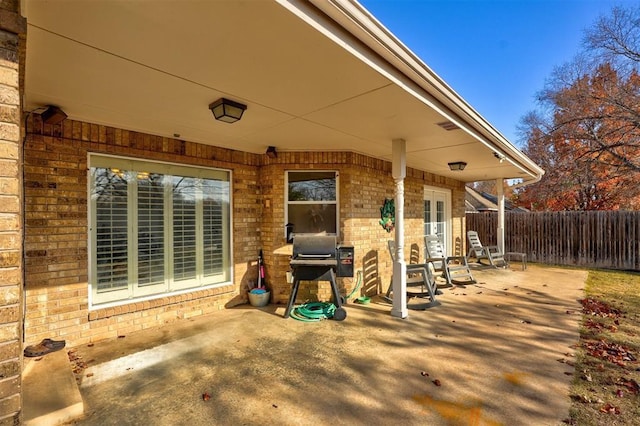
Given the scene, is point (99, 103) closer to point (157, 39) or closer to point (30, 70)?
point (30, 70)

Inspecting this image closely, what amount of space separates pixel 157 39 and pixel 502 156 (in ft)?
17.2

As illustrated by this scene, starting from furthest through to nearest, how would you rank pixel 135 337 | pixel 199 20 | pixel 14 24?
pixel 135 337 → pixel 199 20 → pixel 14 24

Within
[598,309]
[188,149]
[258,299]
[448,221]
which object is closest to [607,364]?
[598,309]

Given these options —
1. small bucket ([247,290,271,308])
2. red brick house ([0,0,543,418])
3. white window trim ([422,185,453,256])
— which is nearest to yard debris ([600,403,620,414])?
red brick house ([0,0,543,418])

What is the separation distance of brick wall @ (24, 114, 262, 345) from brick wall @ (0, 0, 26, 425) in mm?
2617

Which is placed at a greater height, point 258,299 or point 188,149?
point 188,149

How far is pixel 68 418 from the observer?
226cm

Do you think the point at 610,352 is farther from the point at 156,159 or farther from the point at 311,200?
the point at 156,159

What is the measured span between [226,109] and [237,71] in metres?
0.71

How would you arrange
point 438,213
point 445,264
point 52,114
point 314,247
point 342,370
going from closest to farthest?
point 342,370, point 52,114, point 314,247, point 445,264, point 438,213

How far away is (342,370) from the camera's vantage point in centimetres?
300

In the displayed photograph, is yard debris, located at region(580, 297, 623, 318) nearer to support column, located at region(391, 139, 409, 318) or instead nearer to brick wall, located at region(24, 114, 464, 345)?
support column, located at region(391, 139, 409, 318)

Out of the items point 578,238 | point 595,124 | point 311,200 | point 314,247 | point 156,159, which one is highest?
point 595,124

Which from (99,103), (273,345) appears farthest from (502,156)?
(99,103)
